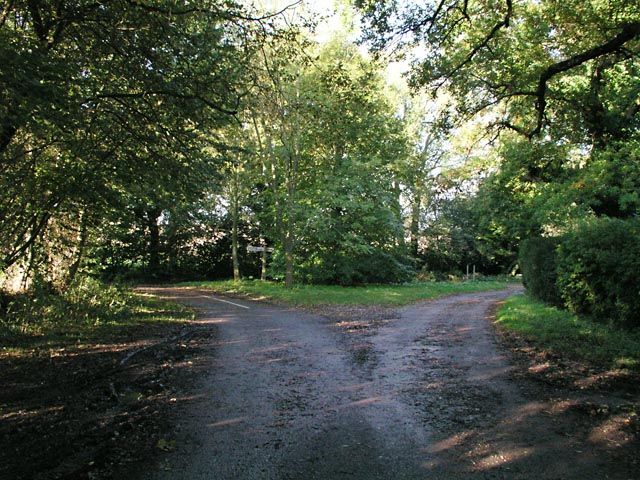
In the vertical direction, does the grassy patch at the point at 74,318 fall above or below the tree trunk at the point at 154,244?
below

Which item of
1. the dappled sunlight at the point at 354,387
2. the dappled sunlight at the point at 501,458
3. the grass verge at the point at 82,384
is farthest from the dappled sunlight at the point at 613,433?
the grass verge at the point at 82,384

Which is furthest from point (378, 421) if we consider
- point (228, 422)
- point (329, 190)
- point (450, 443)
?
point (329, 190)

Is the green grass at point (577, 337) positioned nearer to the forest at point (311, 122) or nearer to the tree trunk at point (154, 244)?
the forest at point (311, 122)

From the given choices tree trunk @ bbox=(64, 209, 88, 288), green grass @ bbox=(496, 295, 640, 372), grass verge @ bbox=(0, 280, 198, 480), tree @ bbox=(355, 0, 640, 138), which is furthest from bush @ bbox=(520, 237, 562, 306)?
Answer: tree trunk @ bbox=(64, 209, 88, 288)

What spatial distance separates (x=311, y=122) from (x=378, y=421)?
11905mm

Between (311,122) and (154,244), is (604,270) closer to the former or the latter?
(311,122)

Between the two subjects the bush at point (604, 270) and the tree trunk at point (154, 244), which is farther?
the tree trunk at point (154, 244)

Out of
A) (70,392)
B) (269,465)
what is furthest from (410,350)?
(70,392)

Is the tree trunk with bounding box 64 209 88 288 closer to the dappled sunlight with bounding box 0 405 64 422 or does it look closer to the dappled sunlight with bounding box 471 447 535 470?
the dappled sunlight with bounding box 0 405 64 422

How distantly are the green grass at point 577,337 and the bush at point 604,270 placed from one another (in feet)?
1.19

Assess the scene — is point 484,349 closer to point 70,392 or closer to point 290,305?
point 70,392

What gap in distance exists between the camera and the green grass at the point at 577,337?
7.19 meters

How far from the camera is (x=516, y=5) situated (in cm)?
1138

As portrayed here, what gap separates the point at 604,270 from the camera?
9039mm
